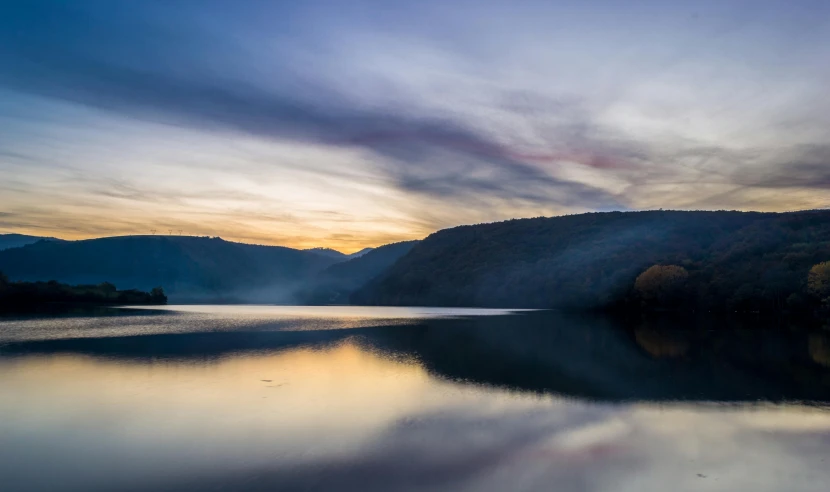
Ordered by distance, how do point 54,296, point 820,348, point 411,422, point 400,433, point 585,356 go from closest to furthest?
point 400,433 → point 411,422 → point 585,356 → point 820,348 → point 54,296

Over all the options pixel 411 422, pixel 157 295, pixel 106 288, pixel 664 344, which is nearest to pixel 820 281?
pixel 664 344

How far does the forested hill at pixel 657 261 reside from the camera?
295 ft

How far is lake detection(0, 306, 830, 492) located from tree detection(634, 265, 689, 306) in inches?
2594

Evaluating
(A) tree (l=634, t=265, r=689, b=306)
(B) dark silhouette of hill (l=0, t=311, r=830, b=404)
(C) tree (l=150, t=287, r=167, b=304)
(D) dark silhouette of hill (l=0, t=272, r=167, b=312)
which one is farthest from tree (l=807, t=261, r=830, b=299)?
(C) tree (l=150, t=287, r=167, b=304)

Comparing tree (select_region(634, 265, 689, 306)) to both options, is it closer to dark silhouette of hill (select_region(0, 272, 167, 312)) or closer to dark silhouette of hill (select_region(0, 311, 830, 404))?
dark silhouette of hill (select_region(0, 311, 830, 404))

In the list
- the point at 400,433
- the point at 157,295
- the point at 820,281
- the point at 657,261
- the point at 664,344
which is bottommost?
the point at 400,433

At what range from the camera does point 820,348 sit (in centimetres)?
4006

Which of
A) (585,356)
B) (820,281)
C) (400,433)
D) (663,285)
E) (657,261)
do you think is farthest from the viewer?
(657,261)

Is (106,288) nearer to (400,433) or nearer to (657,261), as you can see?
(657,261)

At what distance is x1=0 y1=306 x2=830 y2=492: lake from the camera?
40.0 feet

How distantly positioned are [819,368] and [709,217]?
156439mm

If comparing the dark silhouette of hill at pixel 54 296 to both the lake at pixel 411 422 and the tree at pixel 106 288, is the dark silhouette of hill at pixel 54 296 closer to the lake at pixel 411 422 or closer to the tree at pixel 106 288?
the tree at pixel 106 288

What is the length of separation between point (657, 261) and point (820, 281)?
50331mm

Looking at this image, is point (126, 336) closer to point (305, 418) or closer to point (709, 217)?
point (305, 418)
